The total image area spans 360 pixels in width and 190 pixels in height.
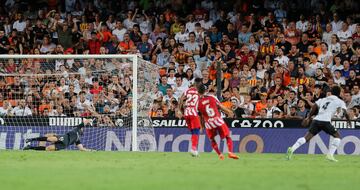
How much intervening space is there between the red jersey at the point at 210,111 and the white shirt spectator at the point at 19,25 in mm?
13751

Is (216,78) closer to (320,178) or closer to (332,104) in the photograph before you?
(332,104)

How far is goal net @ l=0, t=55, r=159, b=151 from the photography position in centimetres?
2559

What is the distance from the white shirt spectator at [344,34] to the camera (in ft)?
94.2

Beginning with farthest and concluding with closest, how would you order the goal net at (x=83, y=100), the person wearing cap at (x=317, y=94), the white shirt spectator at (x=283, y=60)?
the white shirt spectator at (x=283, y=60) → the person wearing cap at (x=317, y=94) → the goal net at (x=83, y=100)

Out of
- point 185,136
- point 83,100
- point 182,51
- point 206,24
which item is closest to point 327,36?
Result: point 206,24

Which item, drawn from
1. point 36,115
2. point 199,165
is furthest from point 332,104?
point 36,115

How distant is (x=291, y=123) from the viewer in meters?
25.3

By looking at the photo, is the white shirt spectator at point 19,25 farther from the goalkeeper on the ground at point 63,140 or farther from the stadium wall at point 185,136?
the goalkeeper on the ground at point 63,140

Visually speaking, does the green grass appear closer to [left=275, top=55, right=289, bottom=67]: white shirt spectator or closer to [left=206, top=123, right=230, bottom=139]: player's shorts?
[left=206, top=123, right=230, bottom=139]: player's shorts

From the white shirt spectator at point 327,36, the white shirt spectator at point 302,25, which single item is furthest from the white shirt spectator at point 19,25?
the white shirt spectator at point 327,36

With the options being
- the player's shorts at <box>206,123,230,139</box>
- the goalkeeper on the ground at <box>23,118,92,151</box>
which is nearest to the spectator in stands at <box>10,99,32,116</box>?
the goalkeeper on the ground at <box>23,118,92,151</box>

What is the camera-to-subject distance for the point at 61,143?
24500 mm

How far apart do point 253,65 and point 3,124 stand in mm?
8077

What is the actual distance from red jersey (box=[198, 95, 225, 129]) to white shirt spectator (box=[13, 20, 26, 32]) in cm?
1375
